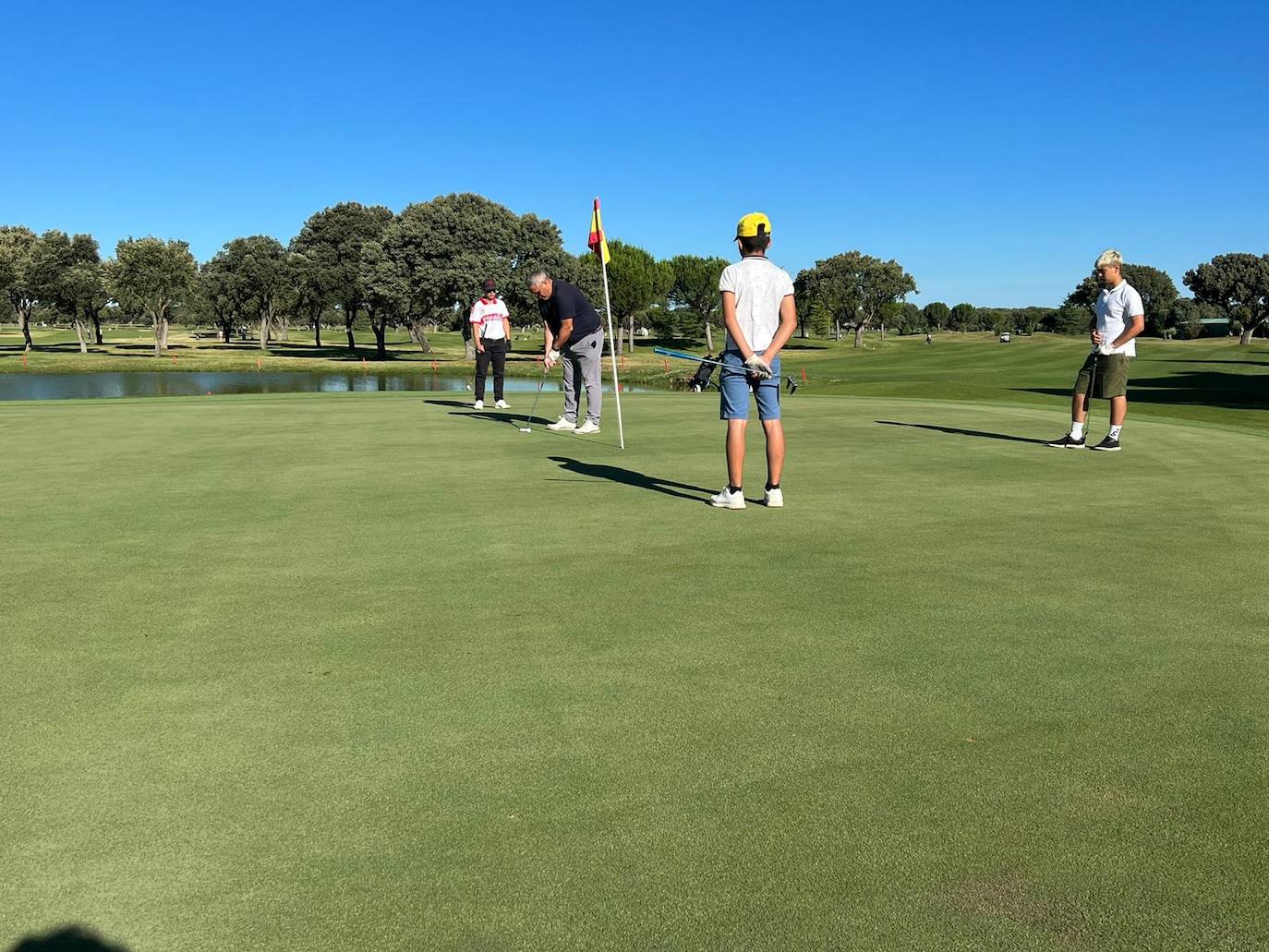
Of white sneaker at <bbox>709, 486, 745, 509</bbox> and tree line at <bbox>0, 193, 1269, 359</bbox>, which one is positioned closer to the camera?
white sneaker at <bbox>709, 486, 745, 509</bbox>

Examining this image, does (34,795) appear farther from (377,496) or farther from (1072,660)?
(377,496)

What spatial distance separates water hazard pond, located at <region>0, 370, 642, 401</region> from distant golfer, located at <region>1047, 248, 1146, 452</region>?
28438 mm

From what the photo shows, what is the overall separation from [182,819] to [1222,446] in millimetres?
12591

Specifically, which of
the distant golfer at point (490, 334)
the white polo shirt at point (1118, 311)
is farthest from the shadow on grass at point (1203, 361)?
the distant golfer at point (490, 334)

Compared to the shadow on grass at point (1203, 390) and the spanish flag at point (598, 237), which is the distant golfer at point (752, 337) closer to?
the spanish flag at point (598, 237)

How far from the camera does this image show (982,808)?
2.74 m

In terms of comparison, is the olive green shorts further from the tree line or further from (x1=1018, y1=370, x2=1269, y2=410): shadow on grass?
the tree line

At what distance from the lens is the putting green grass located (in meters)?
2.30

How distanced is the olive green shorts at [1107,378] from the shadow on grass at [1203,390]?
52.7ft

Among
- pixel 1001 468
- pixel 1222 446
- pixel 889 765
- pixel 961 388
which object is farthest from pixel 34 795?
pixel 961 388

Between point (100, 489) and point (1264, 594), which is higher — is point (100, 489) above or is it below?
above

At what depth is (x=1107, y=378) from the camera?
37.0ft

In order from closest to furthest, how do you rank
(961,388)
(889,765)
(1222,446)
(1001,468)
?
1. (889,765)
2. (1001,468)
3. (1222,446)
4. (961,388)

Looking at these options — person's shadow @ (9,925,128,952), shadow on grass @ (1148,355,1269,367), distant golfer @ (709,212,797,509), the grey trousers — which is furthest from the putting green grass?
shadow on grass @ (1148,355,1269,367)
